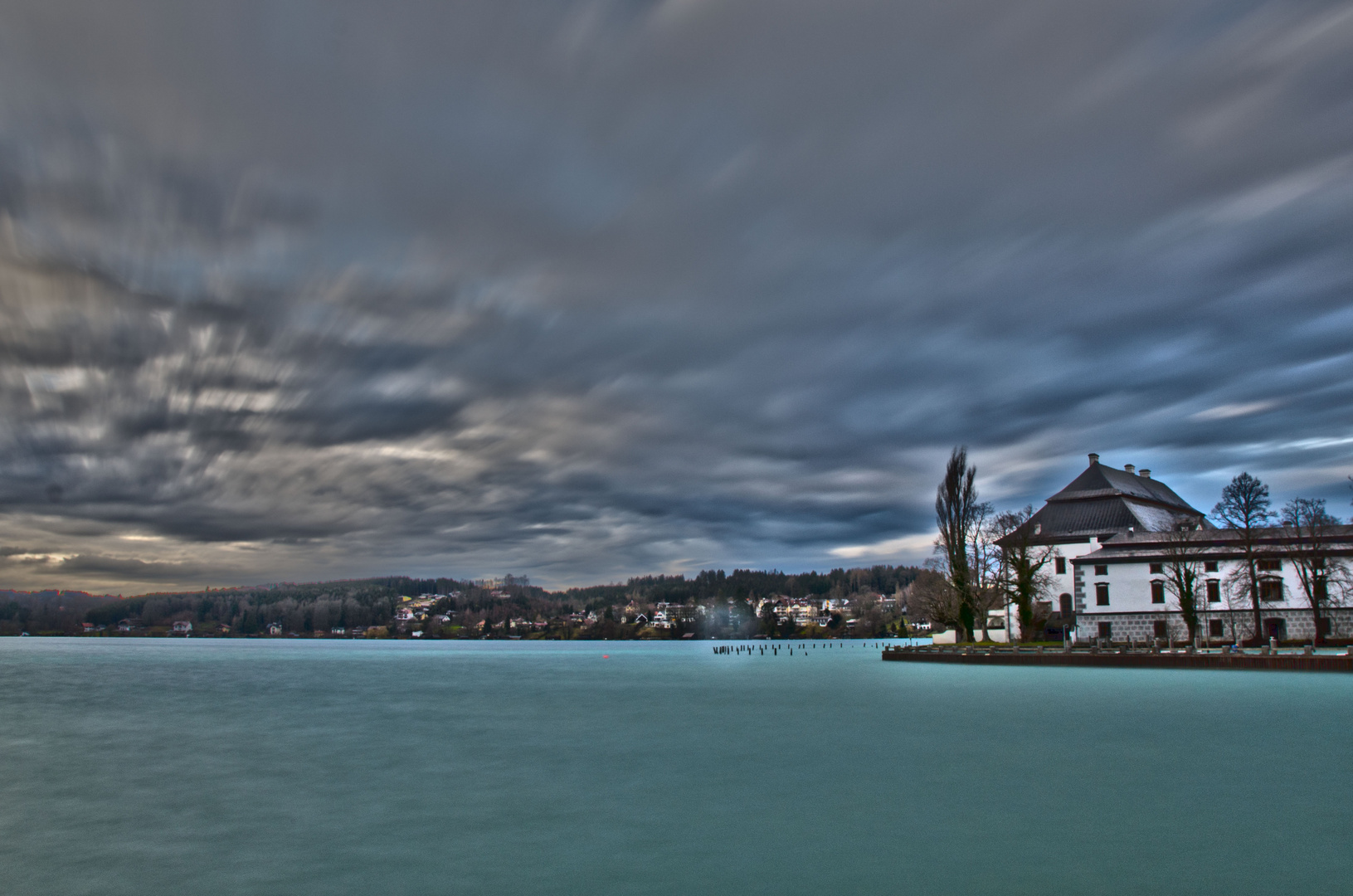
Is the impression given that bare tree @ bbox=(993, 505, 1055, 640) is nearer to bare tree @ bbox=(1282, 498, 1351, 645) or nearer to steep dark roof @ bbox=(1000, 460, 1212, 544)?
steep dark roof @ bbox=(1000, 460, 1212, 544)

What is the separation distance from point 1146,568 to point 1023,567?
852cm

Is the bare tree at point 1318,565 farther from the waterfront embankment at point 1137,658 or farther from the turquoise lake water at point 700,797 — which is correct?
the turquoise lake water at point 700,797

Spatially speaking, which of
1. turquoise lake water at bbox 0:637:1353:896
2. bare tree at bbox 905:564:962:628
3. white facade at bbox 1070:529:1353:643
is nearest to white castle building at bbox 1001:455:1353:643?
white facade at bbox 1070:529:1353:643

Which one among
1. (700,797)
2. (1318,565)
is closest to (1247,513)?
(1318,565)

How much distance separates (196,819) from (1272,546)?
64.7m

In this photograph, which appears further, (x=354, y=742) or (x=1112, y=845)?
(x=354, y=742)

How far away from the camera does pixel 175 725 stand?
3077cm

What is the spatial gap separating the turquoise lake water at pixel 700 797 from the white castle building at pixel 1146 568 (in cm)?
2740

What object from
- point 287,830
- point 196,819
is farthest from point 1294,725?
point 196,819

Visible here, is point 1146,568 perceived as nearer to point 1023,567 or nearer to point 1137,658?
point 1023,567

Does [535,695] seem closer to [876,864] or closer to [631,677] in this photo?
[631,677]

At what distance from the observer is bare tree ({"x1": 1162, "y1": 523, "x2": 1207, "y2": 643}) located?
5647cm

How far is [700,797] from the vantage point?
656 inches

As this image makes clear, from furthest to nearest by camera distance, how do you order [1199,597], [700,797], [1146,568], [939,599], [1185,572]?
1. [939,599]
2. [1146,568]
3. [1199,597]
4. [1185,572]
5. [700,797]
